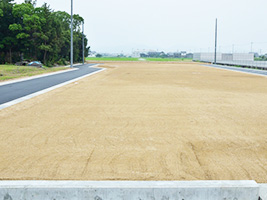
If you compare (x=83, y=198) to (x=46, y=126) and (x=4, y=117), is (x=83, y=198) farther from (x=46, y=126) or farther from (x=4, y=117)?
(x=4, y=117)

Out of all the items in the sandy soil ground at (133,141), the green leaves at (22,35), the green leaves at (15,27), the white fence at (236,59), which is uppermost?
the green leaves at (15,27)

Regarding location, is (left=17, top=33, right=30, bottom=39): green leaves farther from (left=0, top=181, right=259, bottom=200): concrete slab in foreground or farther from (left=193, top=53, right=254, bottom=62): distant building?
(left=193, top=53, right=254, bottom=62): distant building

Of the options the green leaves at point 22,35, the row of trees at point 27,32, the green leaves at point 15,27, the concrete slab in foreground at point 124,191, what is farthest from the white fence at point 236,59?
the concrete slab in foreground at point 124,191

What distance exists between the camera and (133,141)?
712cm

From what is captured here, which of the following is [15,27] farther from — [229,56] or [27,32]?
[229,56]

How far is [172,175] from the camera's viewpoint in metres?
5.07

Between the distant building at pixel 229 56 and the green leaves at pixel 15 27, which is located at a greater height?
the green leaves at pixel 15 27

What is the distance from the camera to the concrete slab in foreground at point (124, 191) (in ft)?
13.1

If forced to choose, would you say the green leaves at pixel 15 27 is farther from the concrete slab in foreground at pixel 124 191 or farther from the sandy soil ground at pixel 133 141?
the concrete slab in foreground at pixel 124 191

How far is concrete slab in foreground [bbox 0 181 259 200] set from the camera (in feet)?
13.1

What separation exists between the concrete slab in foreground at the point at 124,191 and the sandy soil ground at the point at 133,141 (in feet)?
2.78

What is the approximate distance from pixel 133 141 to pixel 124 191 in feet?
10.3

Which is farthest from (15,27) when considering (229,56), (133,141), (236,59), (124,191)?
(229,56)

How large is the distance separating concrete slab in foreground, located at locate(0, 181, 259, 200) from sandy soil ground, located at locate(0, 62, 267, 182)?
→ 0.85 metres
